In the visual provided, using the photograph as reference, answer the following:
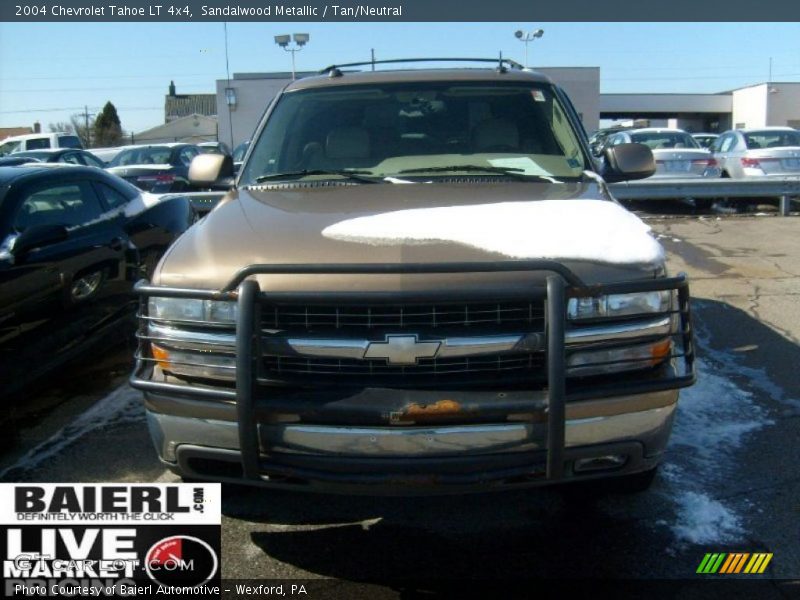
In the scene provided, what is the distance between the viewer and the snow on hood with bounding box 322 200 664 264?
283cm

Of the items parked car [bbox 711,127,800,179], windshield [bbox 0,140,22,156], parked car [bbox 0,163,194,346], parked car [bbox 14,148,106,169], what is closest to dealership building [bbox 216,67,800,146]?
windshield [bbox 0,140,22,156]

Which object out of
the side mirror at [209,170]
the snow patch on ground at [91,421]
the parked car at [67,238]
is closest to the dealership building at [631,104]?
the parked car at [67,238]

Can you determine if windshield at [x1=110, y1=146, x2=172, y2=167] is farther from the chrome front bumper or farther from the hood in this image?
the chrome front bumper

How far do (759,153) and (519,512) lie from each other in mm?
12721

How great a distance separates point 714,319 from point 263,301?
513cm

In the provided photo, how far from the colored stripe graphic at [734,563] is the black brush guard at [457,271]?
850 mm

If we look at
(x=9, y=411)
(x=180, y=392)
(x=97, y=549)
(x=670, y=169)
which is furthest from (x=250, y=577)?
(x=670, y=169)

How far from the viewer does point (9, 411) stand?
4953 mm

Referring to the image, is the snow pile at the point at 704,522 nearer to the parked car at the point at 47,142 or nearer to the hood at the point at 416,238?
the hood at the point at 416,238

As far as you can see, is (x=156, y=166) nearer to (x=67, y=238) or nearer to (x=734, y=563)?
(x=67, y=238)

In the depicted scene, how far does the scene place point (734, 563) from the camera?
3.07 meters

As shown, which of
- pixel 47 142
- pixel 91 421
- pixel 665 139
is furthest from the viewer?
pixel 47 142

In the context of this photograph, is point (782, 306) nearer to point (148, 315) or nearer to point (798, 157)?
point (148, 315)

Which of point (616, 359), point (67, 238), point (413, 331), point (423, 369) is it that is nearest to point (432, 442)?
point (423, 369)
